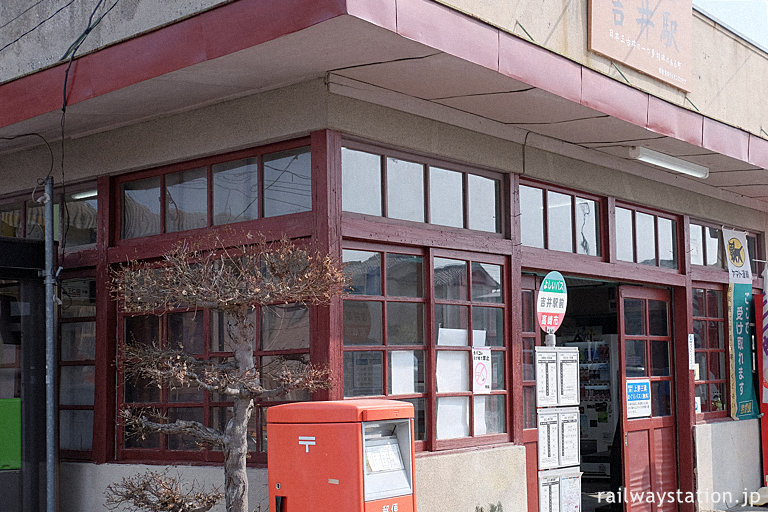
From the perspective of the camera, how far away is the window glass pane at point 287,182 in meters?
6.64

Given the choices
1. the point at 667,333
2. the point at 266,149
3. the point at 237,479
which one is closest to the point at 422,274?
the point at 266,149

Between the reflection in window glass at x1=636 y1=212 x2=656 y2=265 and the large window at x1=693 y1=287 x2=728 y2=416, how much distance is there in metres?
1.15

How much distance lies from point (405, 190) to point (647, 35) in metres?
2.75

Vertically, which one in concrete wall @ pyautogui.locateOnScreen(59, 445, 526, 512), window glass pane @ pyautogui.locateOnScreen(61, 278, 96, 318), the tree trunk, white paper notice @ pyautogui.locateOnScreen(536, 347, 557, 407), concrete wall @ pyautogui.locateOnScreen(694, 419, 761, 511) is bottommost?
concrete wall @ pyautogui.locateOnScreen(694, 419, 761, 511)

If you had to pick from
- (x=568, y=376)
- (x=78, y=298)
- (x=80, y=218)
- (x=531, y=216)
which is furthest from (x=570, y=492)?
(x=80, y=218)

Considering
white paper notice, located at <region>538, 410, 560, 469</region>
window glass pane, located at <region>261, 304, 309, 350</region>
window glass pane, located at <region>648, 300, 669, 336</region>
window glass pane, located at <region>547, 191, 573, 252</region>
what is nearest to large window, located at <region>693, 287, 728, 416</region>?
window glass pane, located at <region>648, 300, 669, 336</region>

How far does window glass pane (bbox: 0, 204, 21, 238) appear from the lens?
8.50 meters

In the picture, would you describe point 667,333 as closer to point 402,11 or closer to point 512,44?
point 512,44

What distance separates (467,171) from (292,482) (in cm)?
323

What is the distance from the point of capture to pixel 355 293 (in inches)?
264

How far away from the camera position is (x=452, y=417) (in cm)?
740

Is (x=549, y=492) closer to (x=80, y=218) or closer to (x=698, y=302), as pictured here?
(x=698, y=302)

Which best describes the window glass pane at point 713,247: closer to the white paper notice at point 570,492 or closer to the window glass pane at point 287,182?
the white paper notice at point 570,492

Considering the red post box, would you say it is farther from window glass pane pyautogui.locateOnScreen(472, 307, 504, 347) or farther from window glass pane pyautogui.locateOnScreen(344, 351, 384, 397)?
window glass pane pyautogui.locateOnScreen(472, 307, 504, 347)
